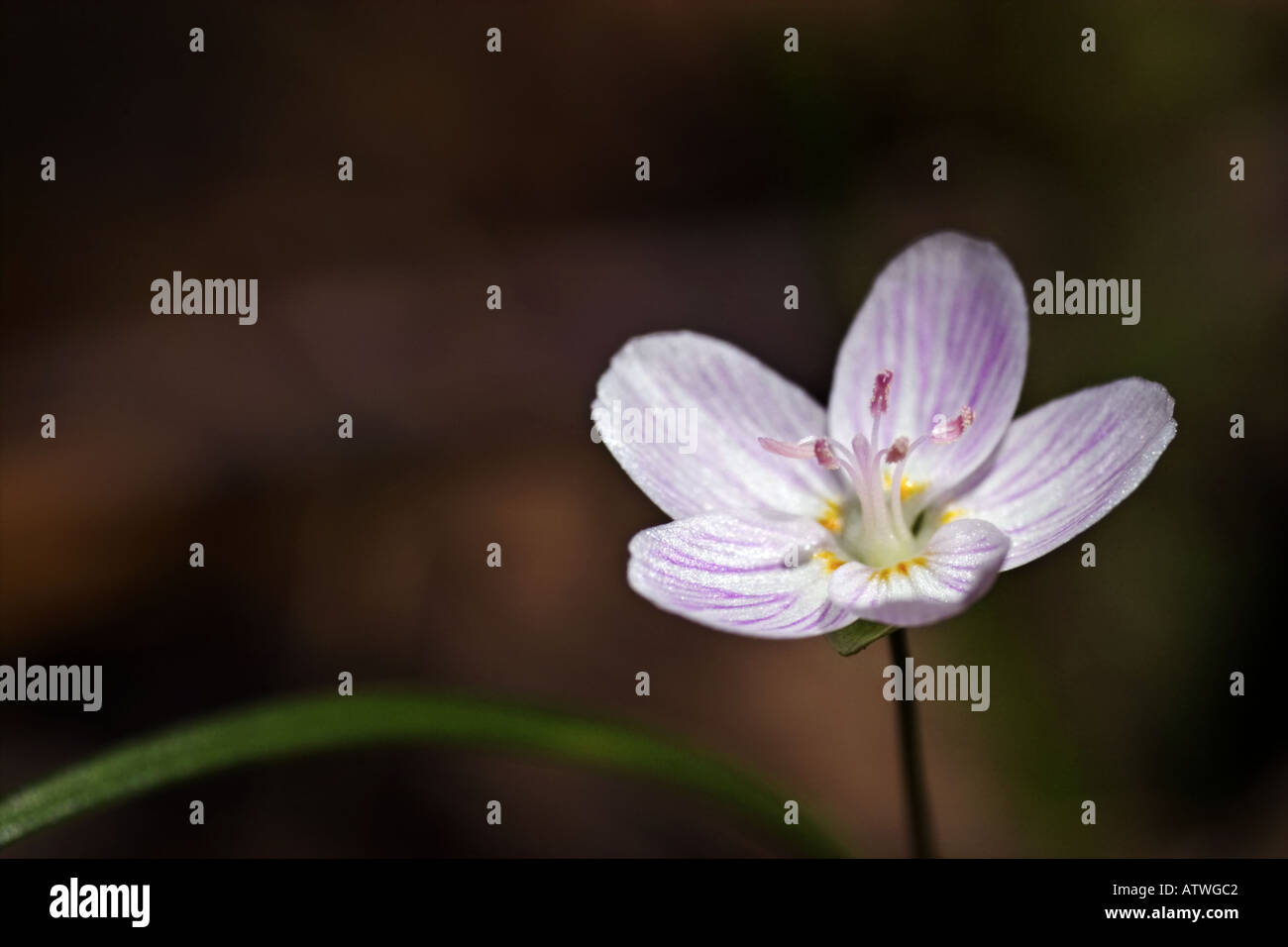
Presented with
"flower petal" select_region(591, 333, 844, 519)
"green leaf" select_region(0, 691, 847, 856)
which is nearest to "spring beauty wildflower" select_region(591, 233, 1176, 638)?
"flower petal" select_region(591, 333, 844, 519)

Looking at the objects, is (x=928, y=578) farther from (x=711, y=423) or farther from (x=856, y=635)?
(x=711, y=423)

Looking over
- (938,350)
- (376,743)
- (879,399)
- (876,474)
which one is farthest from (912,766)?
(376,743)

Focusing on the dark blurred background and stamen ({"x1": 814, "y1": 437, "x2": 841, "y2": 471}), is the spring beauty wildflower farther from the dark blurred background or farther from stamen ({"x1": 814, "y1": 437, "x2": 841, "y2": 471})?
the dark blurred background

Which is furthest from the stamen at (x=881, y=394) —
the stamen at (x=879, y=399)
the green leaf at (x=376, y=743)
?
the green leaf at (x=376, y=743)
